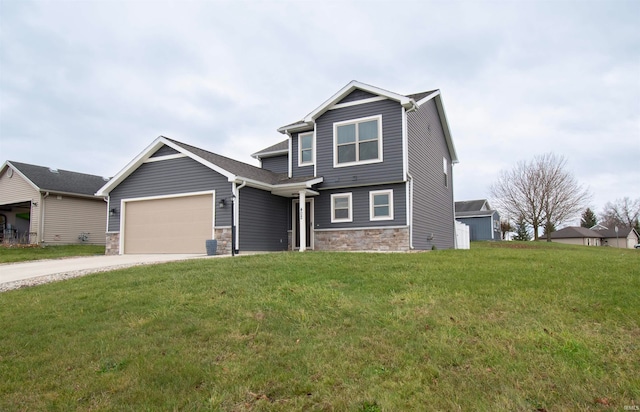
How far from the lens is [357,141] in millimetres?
15078

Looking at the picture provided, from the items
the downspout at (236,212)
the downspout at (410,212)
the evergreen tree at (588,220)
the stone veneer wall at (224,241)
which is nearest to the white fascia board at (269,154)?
the downspout at (236,212)

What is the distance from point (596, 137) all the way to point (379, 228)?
19.0 m

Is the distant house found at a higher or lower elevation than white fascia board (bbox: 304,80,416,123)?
lower

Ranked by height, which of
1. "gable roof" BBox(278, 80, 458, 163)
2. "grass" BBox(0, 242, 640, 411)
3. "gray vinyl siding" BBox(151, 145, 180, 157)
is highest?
"gable roof" BBox(278, 80, 458, 163)

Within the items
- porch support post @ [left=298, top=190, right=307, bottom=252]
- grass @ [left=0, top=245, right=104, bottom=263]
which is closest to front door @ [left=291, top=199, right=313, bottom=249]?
porch support post @ [left=298, top=190, right=307, bottom=252]

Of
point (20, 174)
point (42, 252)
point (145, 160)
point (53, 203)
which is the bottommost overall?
point (42, 252)

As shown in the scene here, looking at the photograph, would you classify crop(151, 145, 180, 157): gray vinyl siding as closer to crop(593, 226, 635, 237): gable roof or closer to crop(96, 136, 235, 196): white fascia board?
crop(96, 136, 235, 196): white fascia board

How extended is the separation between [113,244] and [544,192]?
3063 cm

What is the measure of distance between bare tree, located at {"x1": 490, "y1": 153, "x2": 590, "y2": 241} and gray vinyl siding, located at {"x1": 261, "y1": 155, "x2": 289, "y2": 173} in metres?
22.9

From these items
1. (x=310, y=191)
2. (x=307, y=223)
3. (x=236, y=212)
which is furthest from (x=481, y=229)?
(x=236, y=212)

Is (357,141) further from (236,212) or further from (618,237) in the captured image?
(618,237)

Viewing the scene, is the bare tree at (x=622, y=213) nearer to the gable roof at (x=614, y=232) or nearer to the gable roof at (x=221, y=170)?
the gable roof at (x=614, y=232)

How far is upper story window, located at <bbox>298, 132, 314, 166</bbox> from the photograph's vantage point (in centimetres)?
1636

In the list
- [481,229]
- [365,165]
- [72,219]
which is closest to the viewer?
[365,165]
